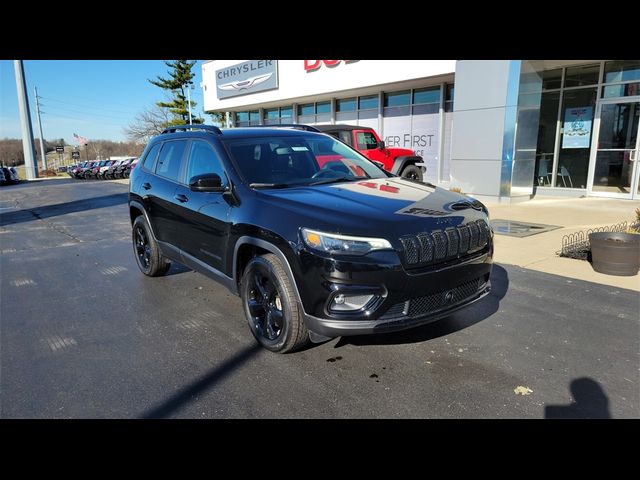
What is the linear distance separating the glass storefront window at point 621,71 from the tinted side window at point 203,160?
11.9 meters

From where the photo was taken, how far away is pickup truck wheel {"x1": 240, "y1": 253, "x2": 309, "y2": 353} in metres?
3.29

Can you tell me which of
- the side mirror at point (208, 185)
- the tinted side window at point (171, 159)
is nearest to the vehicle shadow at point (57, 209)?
the tinted side window at point (171, 159)

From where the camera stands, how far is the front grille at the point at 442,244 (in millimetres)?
3025

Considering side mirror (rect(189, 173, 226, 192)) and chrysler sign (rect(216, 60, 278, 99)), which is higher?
chrysler sign (rect(216, 60, 278, 99))

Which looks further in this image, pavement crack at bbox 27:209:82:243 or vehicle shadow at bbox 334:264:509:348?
pavement crack at bbox 27:209:82:243

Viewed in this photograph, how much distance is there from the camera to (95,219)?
37.5 ft

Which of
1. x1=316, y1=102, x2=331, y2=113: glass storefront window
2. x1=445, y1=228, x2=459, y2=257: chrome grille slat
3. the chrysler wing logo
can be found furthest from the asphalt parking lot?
the chrysler wing logo

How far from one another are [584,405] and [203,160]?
3763 mm

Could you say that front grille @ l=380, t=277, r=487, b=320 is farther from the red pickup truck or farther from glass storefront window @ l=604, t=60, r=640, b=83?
glass storefront window @ l=604, t=60, r=640, b=83

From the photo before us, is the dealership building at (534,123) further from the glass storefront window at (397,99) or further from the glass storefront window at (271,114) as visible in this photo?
the glass storefront window at (271,114)

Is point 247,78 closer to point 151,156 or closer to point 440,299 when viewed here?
point 151,156

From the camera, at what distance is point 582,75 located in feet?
40.8

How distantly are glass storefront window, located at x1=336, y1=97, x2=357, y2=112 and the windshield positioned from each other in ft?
52.9
